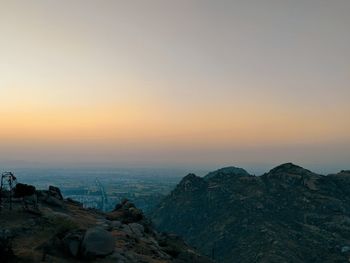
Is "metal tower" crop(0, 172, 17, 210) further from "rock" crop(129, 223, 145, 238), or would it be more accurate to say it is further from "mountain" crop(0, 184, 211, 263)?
"rock" crop(129, 223, 145, 238)

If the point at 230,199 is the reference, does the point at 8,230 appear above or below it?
above

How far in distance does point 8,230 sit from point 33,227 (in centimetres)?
234

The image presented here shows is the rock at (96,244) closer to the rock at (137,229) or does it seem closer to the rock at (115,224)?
the rock at (137,229)

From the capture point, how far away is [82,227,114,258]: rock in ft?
103

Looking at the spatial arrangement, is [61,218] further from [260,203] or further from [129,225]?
[260,203]

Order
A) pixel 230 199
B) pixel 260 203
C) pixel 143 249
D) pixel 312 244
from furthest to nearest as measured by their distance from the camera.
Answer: pixel 230 199 → pixel 260 203 → pixel 312 244 → pixel 143 249

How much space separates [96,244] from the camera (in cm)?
3212

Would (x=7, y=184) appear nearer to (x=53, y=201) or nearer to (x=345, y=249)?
(x=53, y=201)

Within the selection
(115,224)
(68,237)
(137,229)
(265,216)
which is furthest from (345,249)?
(68,237)

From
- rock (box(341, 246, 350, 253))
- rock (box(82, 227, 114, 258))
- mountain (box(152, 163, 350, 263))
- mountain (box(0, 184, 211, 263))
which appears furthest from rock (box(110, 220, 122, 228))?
rock (box(341, 246, 350, 253))

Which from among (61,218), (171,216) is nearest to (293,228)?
(171,216)

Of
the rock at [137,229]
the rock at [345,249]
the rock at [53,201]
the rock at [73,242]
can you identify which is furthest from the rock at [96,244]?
the rock at [345,249]

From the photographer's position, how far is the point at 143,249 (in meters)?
37.6

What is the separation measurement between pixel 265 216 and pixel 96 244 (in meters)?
109
